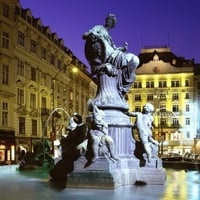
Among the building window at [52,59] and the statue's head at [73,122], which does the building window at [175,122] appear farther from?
the statue's head at [73,122]

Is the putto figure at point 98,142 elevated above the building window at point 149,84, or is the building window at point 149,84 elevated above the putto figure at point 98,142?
the building window at point 149,84

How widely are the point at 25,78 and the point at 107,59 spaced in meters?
37.8

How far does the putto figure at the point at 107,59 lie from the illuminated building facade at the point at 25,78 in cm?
2320

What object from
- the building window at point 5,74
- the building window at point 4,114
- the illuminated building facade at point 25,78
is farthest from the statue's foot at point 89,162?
the building window at point 5,74

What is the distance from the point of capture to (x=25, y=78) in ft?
169

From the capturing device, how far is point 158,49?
351 feet

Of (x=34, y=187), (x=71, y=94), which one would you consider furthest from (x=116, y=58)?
(x=71, y=94)

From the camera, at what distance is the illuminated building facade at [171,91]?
9894 cm

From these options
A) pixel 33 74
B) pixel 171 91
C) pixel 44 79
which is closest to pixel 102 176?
pixel 33 74

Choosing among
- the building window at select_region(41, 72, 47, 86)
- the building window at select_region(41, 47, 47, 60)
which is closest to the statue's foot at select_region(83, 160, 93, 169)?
the building window at select_region(41, 72, 47, 86)

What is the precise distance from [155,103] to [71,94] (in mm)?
32788

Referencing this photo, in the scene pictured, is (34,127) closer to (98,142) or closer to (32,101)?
(32,101)

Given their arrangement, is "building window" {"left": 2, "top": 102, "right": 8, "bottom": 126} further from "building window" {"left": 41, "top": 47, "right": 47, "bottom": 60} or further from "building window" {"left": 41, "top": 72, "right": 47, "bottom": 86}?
"building window" {"left": 41, "top": 47, "right": 47, "bottom": 60}

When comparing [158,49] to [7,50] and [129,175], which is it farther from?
[129,175]
